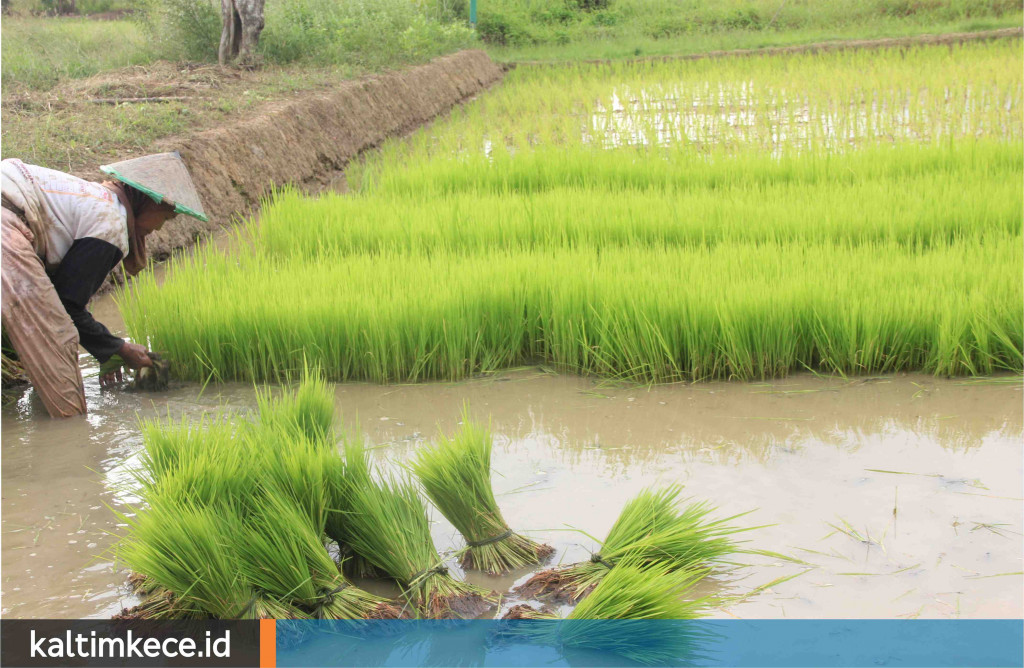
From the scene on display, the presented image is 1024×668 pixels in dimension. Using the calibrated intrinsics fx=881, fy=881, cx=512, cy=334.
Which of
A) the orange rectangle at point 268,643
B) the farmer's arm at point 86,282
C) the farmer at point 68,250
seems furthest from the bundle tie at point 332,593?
the farmer's arm at point 86,282

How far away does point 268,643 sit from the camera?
1.82m

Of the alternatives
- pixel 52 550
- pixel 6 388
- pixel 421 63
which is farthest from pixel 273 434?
pixel 421 63

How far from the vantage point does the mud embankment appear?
17.6 ft

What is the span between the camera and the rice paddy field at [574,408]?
6.37 ft

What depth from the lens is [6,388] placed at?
10.6 feet

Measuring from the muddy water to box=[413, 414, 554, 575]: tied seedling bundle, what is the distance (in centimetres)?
6

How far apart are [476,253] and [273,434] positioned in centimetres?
204

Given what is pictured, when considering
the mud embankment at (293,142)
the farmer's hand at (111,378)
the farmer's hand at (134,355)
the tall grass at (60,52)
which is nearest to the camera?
the farmer's hand at (134,355)

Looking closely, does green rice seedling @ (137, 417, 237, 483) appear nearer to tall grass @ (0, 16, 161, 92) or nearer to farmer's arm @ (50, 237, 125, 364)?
farmer's arm @ (50, 237, 125, 364)

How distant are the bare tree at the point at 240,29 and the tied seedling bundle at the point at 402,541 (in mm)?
7374

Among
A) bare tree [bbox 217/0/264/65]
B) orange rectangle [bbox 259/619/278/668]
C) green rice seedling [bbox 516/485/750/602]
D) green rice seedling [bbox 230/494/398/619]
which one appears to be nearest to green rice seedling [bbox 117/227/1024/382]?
green rice seedling [bbox 516/485/750/602]

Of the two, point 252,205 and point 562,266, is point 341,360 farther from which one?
point 252,205

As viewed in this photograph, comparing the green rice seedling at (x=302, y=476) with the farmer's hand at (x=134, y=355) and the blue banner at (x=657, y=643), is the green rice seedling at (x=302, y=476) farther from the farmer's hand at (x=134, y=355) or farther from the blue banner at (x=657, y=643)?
the farmer's hand at (x=134, y=355)

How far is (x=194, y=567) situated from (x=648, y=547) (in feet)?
3.19
